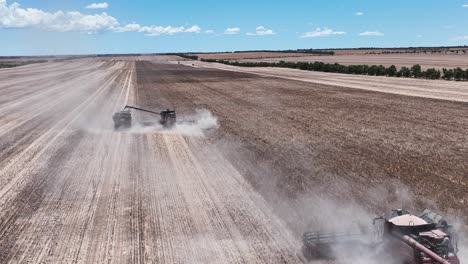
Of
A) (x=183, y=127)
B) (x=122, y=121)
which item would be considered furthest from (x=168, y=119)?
(x=122, y=121)

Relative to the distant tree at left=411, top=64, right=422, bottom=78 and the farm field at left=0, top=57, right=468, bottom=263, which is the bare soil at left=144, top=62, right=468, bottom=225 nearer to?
the farm field at left=0, top=57, right=468, bottom=263

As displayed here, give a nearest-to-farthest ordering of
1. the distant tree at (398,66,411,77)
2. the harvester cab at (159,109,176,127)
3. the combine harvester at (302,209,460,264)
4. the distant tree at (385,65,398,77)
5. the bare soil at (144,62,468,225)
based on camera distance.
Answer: the combine harvester at (302,209,460,264), the bare soil at (144,62,468,225), the harvester cab at (159,109,176,127), the distant tree at (398,66,411,77), the distant tree at (385,65,398,77)

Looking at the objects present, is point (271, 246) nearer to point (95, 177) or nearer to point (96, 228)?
point (96, 228)

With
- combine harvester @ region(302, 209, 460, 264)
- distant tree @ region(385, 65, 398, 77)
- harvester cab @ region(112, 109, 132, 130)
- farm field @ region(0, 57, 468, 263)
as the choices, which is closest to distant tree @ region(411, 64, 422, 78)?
distant tree @ region(385, 65, 398, 77)

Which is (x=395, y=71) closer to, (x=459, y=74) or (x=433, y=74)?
(x=433, y=74)

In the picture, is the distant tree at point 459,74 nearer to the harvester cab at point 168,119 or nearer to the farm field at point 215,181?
the farm field at point 215,181

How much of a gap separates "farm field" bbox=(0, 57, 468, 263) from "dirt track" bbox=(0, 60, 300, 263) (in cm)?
4

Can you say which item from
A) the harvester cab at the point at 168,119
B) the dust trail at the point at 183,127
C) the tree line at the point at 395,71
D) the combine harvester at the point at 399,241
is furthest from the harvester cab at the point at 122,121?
the tree line at the point at 395,71

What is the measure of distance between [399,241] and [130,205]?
7506 millimetres

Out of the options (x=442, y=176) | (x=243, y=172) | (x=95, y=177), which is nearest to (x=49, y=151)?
(x=95, y=177)

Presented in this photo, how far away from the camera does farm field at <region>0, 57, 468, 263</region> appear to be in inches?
407

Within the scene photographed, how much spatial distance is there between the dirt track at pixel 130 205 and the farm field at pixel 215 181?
4 cm

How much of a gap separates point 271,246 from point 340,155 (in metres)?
8.40

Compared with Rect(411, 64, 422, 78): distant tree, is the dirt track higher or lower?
lower
